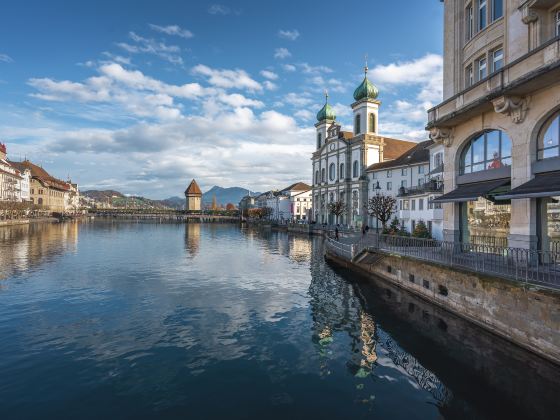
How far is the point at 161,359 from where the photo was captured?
1264 centimetres

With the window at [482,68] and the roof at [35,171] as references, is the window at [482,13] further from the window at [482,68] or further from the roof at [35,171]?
the roof at [35,171]

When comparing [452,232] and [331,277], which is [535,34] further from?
[331,277]

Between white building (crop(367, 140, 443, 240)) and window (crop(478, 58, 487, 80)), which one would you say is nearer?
window (crop(478, 58, 487, 80))

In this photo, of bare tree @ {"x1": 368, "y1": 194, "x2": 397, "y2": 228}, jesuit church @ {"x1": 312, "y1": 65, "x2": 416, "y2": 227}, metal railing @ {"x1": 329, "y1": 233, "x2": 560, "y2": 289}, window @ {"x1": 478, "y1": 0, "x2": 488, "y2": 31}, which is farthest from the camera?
jesuit church @ {"x1": 312, "y1": 65, "x2": 416, "y2": 227}

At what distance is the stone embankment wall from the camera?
11.4m

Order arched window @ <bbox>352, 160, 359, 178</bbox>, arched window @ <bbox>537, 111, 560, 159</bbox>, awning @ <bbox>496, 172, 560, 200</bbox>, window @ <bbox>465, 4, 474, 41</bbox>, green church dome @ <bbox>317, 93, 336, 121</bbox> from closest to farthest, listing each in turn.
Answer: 1. awning @ <bbox>496, 172, 560, 200</bbox>
2. arched window @ <bbox>537, 111, 560, 159</bbox>
3. window @ <bbox>465, 4, 474, 41</bbox>
4. arched window @ <bbox>352, 160, 359, 178</bbox>
5. green church dome @ <bbox>317, 93, 336, 121</bbox>

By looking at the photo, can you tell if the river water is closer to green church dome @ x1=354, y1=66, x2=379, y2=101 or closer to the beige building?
the beige building

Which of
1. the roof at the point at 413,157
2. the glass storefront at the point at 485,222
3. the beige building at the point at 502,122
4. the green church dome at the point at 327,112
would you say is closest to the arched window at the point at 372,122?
the roof at the point at 413,157

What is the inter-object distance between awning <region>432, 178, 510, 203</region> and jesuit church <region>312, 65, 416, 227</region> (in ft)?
183

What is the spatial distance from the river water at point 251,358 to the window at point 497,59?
43.8 ft

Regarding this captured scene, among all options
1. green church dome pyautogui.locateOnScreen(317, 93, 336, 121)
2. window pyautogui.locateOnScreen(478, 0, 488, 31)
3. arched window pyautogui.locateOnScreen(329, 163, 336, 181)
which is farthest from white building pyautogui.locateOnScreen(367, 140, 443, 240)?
green church dome pyautogui.locateOnScreen(317, 93, 336, 121)

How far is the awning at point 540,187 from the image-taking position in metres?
13.7

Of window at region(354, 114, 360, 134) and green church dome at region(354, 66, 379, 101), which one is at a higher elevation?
green church dome at region(354, 66, 379, 101)

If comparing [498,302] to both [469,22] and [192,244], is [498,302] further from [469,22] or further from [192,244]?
[192,244]
